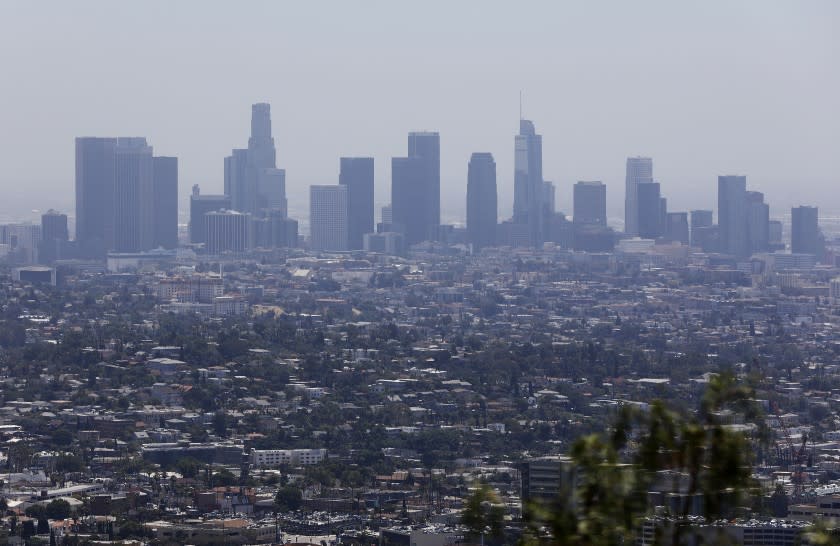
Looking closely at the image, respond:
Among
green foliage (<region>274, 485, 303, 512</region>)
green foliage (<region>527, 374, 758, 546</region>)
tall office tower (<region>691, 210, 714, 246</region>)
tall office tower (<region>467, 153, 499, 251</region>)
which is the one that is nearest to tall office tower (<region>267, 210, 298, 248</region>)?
tall office tower (<region>467, 153, 499, 251</region>)

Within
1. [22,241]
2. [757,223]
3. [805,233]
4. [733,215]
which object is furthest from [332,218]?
[805,233]

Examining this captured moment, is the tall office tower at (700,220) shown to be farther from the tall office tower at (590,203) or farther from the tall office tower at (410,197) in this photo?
the tall office tower at (410,197)

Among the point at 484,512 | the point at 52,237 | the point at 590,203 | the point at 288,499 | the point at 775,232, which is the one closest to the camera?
the point at 484,512

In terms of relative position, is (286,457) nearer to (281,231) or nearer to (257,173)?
(281,231)

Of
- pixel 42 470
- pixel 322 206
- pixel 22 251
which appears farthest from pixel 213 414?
pixel 322 206

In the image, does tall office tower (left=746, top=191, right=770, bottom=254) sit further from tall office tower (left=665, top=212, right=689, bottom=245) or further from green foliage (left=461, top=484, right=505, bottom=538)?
green foliage (left=461, top=484, right=505, bottom=538)

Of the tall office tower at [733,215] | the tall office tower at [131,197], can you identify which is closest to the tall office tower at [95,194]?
the tall office tower at [131,197]
